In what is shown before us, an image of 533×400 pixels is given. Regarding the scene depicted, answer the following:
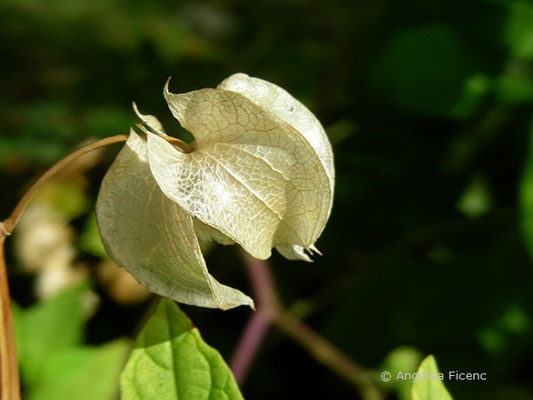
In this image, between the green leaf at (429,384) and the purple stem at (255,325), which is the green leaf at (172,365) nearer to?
the green leaf at (429,384)

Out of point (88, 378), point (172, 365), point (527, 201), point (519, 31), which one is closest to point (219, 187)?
point (172, 365)

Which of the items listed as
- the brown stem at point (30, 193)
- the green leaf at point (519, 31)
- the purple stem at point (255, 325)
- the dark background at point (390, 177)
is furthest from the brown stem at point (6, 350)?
the green leaf at point (519, 31)

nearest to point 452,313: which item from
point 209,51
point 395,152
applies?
point 395,152

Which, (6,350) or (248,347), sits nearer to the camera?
(6,350)

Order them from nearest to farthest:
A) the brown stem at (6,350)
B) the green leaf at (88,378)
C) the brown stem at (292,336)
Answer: the brown stem at (6,350) → the green leaf at (88,378) → the brown stem at (292,336)

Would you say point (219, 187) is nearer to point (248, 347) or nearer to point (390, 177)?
point (248, 347)

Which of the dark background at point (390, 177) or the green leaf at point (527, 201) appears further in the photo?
the dark background at point (390, 177)

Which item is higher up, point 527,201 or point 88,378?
point 527,201
